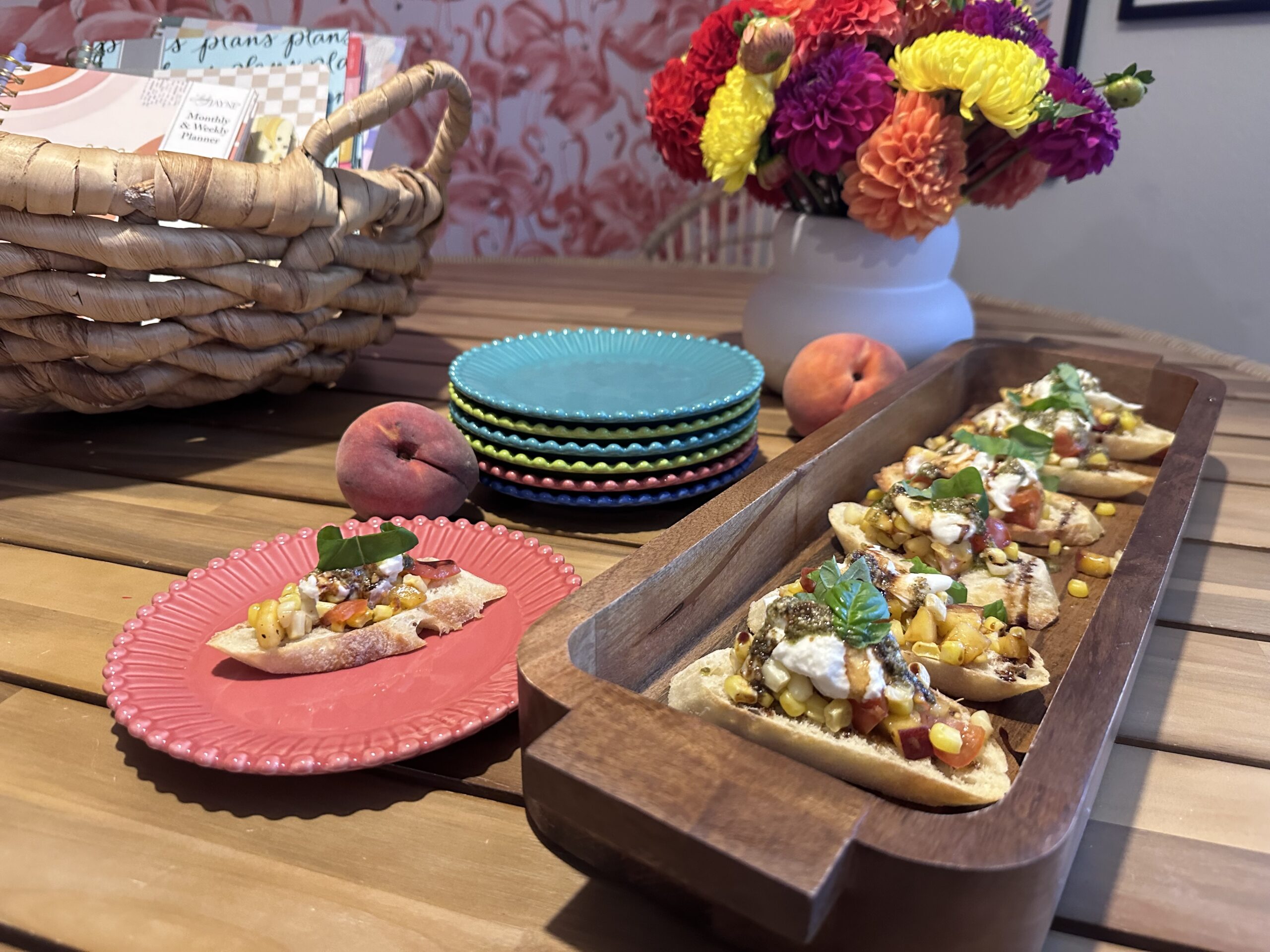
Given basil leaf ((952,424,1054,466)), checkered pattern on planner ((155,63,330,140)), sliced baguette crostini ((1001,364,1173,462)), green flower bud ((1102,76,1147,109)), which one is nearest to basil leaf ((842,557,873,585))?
basil leaf ((952,424,1054,466))

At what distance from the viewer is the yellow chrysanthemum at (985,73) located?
126 cm

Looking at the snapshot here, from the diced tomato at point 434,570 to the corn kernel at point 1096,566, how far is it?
726mm

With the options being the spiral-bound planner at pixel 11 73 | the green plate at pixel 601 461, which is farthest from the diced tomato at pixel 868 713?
the spiral-bound planner at pixel 11 73

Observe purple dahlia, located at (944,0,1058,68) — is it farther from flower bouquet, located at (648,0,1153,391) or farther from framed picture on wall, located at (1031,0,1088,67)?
framed picture on wall, located at (1031,0,1088,67)

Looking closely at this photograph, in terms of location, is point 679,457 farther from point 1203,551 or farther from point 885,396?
point 1203,551

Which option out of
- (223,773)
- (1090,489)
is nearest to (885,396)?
(1090,489)

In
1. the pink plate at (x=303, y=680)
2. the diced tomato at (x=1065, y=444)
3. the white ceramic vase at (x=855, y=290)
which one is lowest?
the pink plate at (x=303, y=680)

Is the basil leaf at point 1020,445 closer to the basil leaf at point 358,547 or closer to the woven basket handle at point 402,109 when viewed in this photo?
the basil leaf at point 358,547

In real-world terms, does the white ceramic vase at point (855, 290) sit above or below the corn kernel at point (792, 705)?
above

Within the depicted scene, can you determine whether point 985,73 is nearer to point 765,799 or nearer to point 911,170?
point 911,170

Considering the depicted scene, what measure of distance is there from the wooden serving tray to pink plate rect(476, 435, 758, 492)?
0.92ft

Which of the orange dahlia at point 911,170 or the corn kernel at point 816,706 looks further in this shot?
the orange dahlia at point 911,170

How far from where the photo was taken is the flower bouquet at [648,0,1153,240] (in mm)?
1305

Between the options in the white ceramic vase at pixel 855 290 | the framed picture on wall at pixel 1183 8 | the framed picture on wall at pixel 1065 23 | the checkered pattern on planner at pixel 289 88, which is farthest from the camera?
the framed picture on wall at pixel 1065 23
